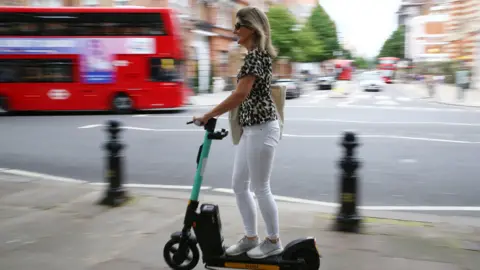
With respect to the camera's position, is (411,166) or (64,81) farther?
(64,81)

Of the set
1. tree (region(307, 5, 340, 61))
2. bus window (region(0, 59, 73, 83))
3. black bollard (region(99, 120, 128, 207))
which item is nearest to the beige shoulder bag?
black bollard (region(99, 120, 128, 207))

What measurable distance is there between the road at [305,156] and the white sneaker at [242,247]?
2.06 m

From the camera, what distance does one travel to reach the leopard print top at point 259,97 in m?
3.13

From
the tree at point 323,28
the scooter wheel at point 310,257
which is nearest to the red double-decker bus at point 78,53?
the scooter wheel at point 310,257

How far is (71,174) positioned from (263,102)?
17.7 ft

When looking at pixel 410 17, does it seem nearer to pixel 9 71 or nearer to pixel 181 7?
pixel 181 7

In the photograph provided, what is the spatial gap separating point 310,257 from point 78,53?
1584 cm

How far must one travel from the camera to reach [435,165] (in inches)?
329

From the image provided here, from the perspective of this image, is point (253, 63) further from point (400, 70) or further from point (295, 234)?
point (400, 70)

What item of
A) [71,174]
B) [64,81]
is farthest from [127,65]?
[71,174]

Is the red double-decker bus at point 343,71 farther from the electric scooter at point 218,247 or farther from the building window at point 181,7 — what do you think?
the electric scooter at point 218,247

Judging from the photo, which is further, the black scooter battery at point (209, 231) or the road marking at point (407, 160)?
the road marking at point (407, 160)

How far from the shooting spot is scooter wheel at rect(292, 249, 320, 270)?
3406 millimetres

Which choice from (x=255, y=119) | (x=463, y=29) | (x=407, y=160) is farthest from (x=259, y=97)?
(x=463, y=29)
